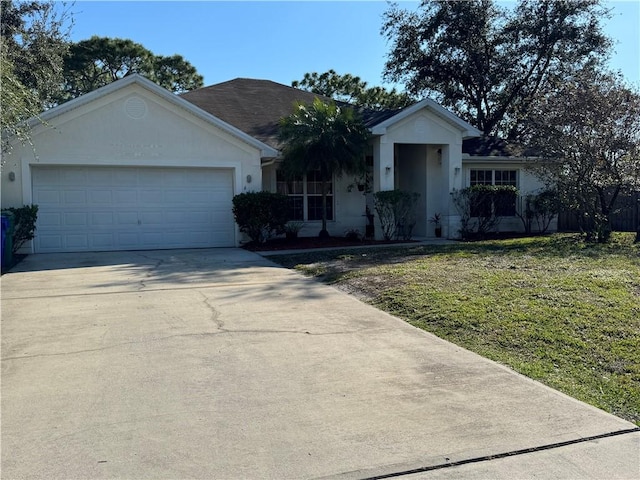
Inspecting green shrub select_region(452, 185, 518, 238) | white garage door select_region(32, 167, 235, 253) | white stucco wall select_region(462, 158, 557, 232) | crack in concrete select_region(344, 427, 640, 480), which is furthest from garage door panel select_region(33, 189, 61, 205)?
crack in concrete select_region(344, 427, 640, 480)

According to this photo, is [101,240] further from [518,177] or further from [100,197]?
[518,177]

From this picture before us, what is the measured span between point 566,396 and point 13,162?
45.1 feet

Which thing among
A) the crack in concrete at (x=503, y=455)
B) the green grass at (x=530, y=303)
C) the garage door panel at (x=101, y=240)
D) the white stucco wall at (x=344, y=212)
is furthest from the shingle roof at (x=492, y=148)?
the crack in concrete at (x=503, y=455)

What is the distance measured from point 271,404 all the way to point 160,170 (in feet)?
39.2

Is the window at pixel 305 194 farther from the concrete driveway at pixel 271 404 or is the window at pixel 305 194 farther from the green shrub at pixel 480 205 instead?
the concrete driveway at pixel 271 404

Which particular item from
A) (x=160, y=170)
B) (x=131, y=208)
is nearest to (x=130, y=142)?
(x=160, y=170)

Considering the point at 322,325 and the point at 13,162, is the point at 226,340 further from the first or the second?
the point at 13,162

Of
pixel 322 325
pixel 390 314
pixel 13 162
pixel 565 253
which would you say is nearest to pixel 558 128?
pixel 565 253

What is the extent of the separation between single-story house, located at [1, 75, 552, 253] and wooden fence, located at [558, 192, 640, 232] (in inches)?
213

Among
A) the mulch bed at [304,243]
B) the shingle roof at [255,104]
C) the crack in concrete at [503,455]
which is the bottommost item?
the crack in concrete at [503,455]

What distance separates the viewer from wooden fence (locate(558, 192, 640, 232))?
19484 millimetres

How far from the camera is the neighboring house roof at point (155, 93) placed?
13.6 metres

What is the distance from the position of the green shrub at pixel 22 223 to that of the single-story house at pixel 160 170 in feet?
1.45

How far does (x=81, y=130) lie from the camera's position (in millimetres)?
14023
